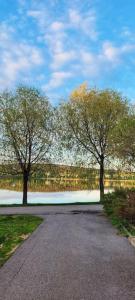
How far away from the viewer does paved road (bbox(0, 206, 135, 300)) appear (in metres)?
10.1

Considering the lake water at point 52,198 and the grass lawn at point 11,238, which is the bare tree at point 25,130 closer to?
the lake water at point 52,198

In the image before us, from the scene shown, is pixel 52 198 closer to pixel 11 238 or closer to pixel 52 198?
pixel 52 198

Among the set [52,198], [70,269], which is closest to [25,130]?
[52,198]

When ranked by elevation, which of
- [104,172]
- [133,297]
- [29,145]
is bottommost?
[133,297]

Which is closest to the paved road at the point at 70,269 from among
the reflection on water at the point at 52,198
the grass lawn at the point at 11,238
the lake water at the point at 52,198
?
the grass lawn at the point at 11,238

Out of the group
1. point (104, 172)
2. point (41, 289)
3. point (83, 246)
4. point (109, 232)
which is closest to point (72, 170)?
point (104, 172)

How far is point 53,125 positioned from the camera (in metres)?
53.9

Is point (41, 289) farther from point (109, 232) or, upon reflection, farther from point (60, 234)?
point (109, 232)

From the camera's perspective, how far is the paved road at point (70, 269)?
10102mm

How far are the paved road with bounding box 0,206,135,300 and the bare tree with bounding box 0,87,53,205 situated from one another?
Result: 32461mm

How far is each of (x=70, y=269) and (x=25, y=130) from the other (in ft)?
133

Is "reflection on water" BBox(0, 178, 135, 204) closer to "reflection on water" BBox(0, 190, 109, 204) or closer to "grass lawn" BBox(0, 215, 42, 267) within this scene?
"reflection on water" BBox(0, 190, 109, 204)

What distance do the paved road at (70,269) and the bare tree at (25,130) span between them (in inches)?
1278

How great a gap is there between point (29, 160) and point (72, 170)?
6731 millimetres
